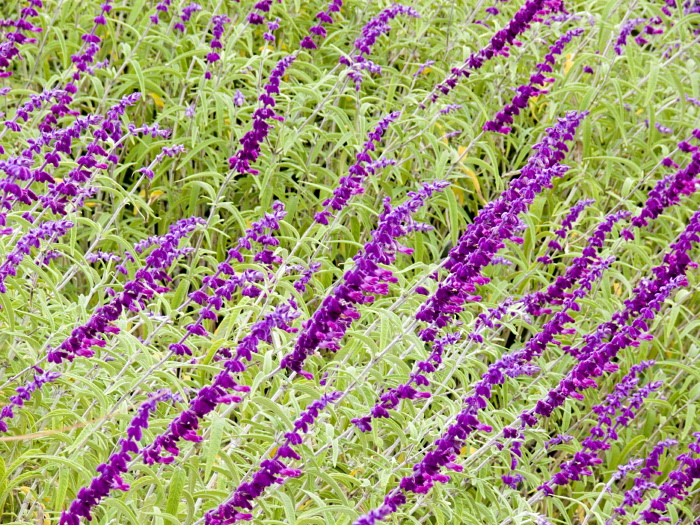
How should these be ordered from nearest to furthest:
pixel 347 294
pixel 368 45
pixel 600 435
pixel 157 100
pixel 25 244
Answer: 1. pixel 347 294
2. pixel 25 244
3. pixel 600 435
4. pixel 368 45
5. pixel 157 100

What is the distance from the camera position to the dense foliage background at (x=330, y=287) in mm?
3602

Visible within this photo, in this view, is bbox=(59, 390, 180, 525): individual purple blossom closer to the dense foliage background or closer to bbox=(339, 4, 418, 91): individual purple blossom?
the dense foliage background

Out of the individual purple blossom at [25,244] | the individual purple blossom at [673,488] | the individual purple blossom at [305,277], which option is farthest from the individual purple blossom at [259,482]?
the individual purple blossom at [673,488]

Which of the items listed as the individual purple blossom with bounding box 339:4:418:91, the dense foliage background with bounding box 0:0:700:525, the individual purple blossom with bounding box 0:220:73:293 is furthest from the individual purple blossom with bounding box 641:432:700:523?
the individual purple blossom with bounding box 0:220:73:293

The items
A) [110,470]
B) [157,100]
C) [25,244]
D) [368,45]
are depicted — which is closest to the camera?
[110,470]

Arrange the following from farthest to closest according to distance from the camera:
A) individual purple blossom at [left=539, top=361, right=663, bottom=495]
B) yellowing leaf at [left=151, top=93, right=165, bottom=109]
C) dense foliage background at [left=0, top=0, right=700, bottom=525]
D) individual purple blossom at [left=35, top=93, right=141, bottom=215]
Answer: yellowing leaf at [left=151, top=93, right=165, bottom=109]
individual purple blossom at [left=539, top=361, right=663, bottom=495]
individual purple blossom at [left=35, top=93, right=141, bottom=215]
dense foliage background at [left=0, top=0, right=700, bottom=525]

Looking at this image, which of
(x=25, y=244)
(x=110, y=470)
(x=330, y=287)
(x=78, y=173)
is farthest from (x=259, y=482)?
(x=330, y=287)

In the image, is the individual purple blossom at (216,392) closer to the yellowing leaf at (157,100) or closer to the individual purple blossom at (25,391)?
the individual purple blossom at (25,391)

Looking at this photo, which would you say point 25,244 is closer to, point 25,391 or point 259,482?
point 25,391

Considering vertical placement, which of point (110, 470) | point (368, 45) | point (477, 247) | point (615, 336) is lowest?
point (110, 470)

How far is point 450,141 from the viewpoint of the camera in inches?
272

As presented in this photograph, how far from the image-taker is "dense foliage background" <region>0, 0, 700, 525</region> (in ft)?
11.8

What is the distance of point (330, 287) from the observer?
4891mm

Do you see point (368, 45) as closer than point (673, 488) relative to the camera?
No
